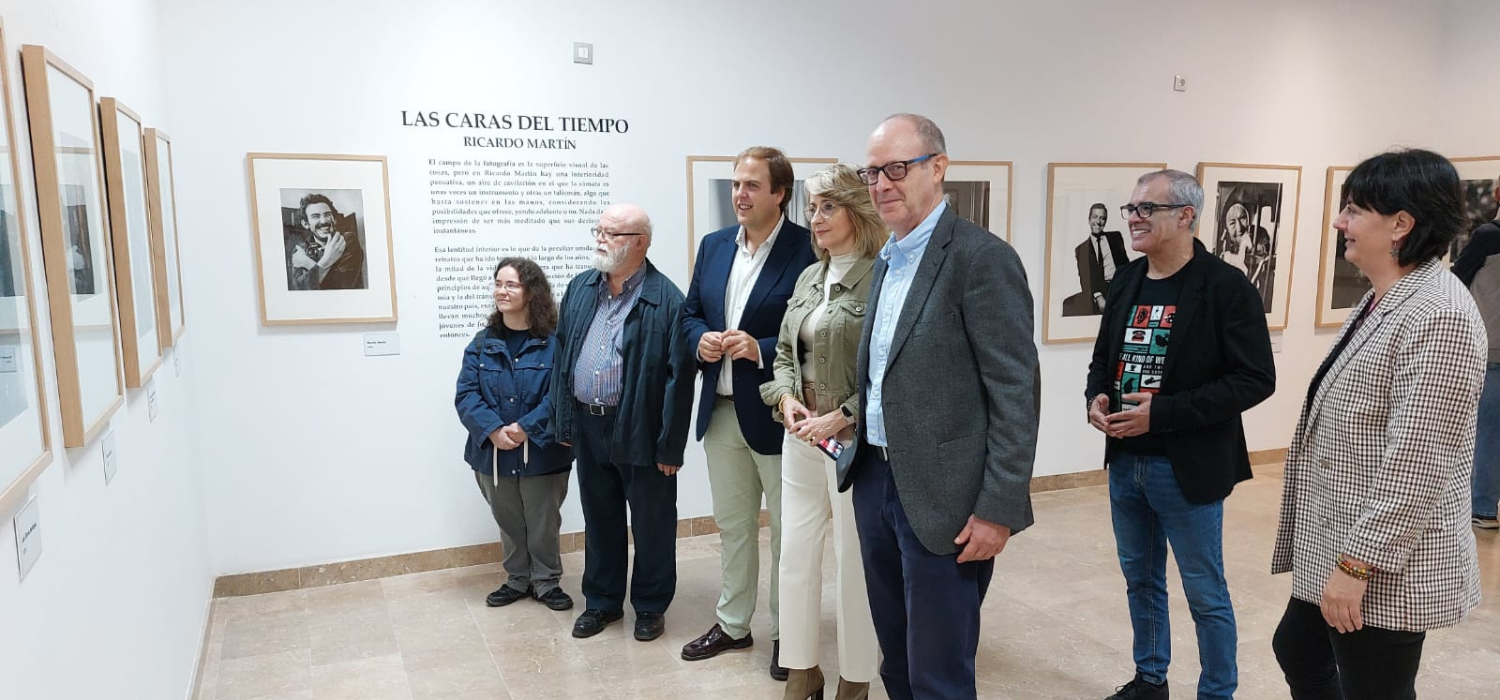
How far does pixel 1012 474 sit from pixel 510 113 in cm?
346

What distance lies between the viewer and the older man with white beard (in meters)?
3.74

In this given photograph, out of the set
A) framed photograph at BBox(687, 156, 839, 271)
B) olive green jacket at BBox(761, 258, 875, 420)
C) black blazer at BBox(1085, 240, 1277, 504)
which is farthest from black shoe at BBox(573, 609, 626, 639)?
black blazer at BBox(1085, 240, 1277, 504)

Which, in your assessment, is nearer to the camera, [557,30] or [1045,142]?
[557,30]

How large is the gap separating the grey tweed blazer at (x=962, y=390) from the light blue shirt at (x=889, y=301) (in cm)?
5

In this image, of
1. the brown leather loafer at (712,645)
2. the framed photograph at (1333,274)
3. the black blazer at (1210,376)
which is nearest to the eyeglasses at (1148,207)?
the black blazer at (1210,376)

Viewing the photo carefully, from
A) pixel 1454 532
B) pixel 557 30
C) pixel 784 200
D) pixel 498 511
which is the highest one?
pixel 557 30

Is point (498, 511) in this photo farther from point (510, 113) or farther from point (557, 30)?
point (557, 30)

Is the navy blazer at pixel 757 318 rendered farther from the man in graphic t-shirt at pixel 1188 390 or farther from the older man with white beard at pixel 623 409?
the man in graphic t-shirt at pixel 1188 390

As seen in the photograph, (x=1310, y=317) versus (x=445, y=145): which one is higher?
(x=445, y=145)

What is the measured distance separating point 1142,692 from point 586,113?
146 inches

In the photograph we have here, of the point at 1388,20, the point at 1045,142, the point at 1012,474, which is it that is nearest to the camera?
the point at 1012,474

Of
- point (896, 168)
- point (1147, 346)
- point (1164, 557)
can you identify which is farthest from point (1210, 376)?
point (896, 168)

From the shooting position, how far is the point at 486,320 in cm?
479

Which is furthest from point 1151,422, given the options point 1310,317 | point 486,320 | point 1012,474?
point 1310,317
